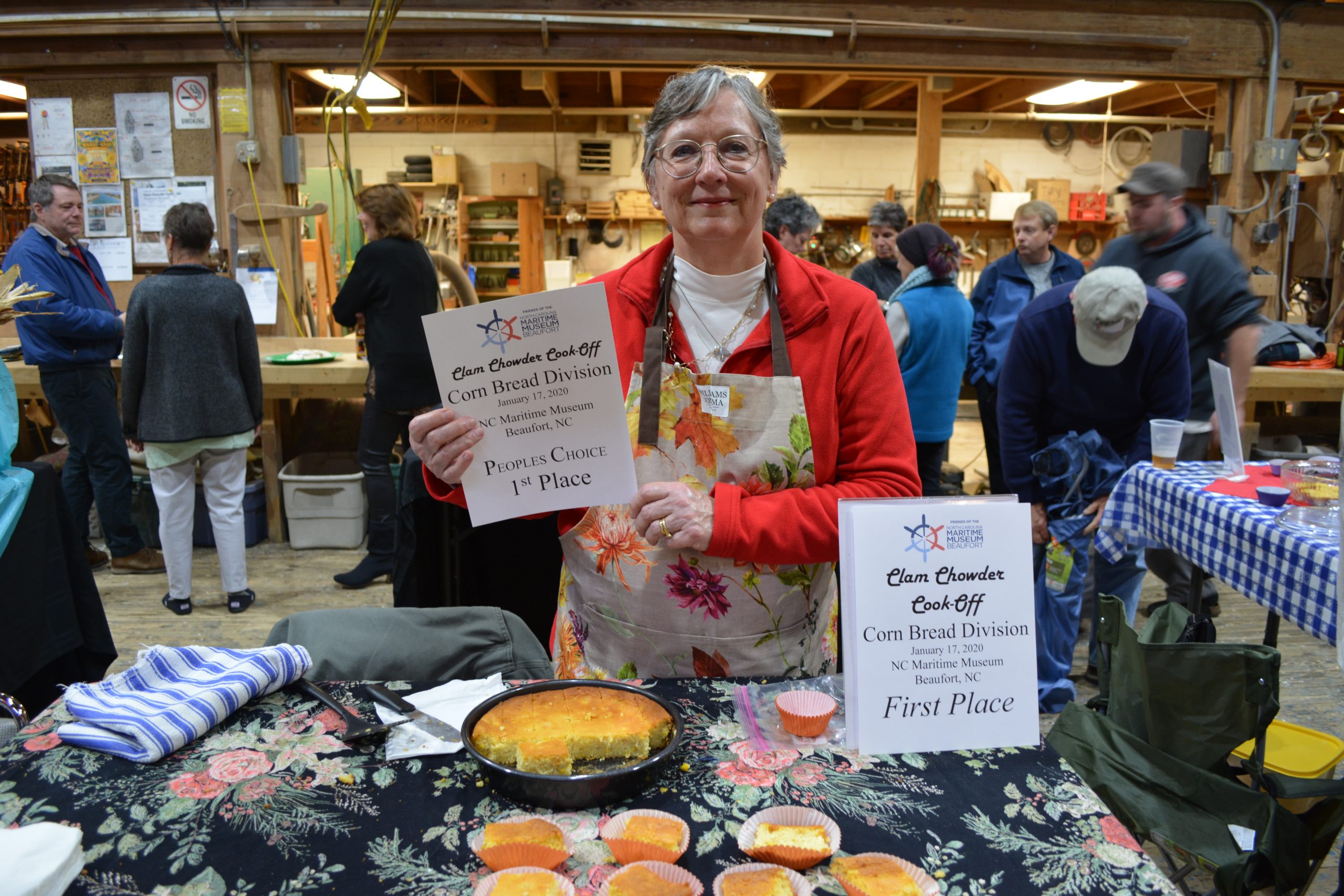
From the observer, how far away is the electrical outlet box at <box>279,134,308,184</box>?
510 cm

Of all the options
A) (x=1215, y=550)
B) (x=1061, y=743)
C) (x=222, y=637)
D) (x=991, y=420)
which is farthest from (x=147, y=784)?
(x=991, y=420)

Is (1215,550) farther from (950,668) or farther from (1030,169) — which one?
(1030,169)

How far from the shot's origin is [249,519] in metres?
5.06

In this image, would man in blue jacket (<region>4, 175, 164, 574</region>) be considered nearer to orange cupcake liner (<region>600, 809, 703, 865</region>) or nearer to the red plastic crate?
orange cupcake liner (<region>600, 809, 703, 865</region>)

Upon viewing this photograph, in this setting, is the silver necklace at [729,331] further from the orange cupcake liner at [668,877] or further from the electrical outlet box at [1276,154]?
the electrical outlet box at [1276,154]

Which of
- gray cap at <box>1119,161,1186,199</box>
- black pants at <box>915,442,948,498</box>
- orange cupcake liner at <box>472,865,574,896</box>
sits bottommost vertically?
black pants at <box>915,442,948,498</box>

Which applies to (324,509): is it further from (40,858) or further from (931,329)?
(40,858)

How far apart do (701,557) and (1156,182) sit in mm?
2746

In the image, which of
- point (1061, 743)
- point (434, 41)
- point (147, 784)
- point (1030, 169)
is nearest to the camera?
point (147, 784)

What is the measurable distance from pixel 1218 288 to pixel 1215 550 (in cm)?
130

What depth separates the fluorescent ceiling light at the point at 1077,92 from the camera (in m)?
7.29

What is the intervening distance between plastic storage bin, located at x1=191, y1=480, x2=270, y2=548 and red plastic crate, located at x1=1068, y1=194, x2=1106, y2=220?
27.3 ft

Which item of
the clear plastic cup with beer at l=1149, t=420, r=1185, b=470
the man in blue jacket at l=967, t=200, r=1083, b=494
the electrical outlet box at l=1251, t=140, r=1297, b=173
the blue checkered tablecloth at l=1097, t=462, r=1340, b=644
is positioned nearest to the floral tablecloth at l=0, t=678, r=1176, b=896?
the blue checkered tablecloth at l=1097, t=462, r=1340, b=644

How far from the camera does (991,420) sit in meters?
4.68
